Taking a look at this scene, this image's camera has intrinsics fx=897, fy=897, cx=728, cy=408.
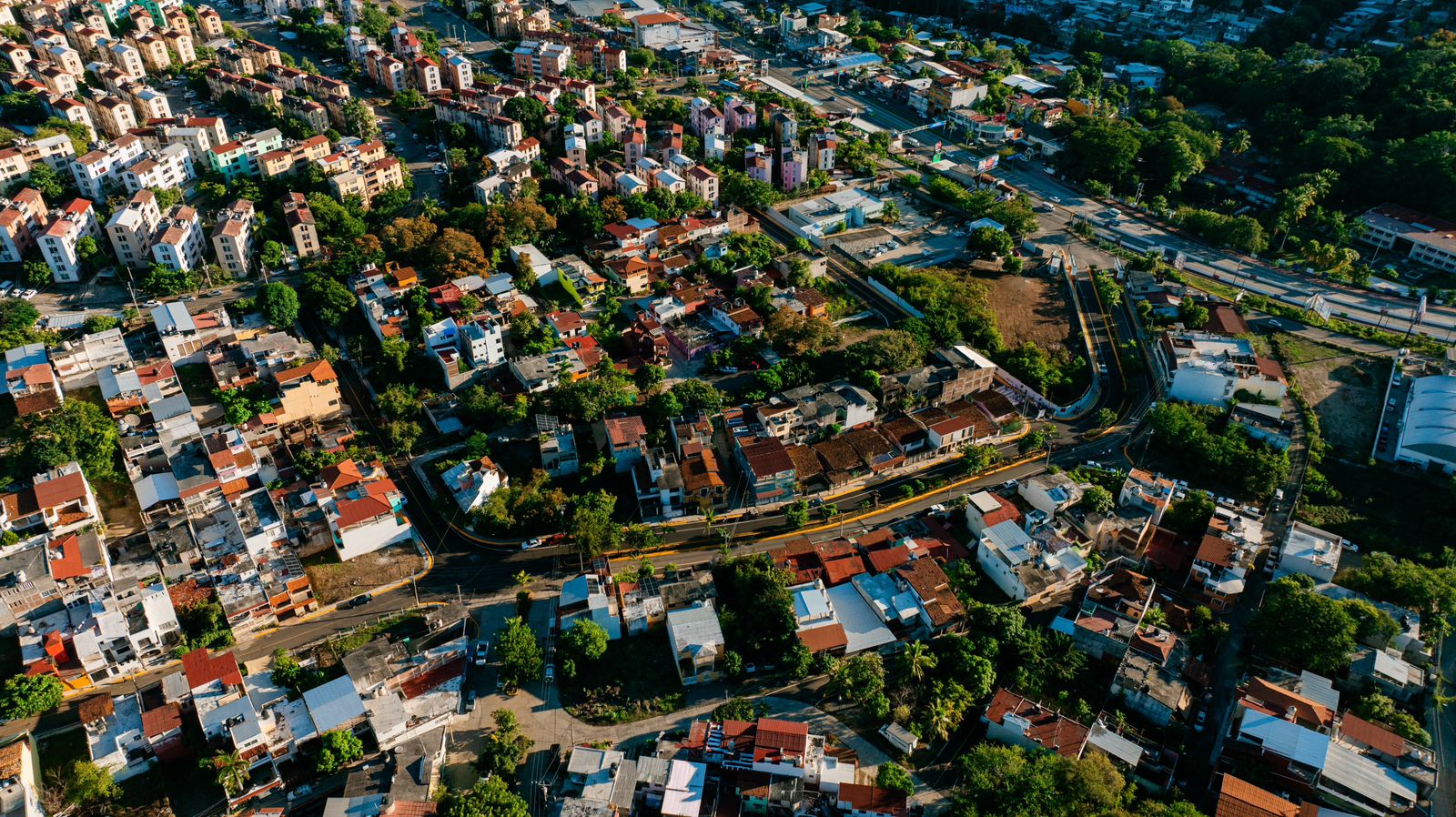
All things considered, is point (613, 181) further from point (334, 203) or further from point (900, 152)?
point (900, 152)

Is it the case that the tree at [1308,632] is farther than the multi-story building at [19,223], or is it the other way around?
the multi-story building at [19,223]

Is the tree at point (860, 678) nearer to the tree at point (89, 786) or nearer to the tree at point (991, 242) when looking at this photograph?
the tree at point (89, 786)

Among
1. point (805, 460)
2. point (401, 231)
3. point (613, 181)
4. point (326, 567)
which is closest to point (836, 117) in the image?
point (613, 181)

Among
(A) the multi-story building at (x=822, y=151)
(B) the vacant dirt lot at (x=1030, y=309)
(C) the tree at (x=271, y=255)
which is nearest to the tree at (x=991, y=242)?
(B) the vacant dirt lot at (x=1030, y=309)

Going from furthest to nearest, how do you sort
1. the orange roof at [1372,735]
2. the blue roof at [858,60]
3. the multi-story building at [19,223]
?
the blue roof at [858,60] → the multi-story building at [19,223] → the orange roof at [1372,735]

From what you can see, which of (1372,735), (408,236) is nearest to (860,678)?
(1372,735)

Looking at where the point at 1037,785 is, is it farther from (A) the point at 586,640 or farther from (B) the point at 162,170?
(B) the point at 162,170
